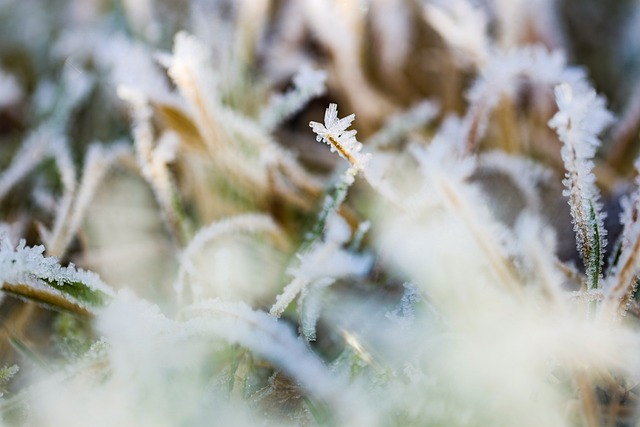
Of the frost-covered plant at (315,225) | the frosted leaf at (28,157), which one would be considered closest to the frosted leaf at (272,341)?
the frost-covered plant at (315,225)

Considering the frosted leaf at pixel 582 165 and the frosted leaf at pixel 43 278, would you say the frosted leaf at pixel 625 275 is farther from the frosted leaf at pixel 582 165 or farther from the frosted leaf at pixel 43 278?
the frosted leaf at pixel 43 278

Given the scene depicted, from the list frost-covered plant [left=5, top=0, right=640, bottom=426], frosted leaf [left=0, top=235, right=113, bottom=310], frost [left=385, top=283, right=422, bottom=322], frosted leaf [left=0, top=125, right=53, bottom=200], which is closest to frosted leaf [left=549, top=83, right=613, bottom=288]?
frost-covered plant [left=5, top=0, right=640, bottom=426]

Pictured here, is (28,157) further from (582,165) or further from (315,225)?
(582,165)

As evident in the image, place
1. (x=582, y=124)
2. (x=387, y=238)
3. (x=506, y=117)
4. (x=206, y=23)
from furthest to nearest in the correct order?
1. (x=206, y=23)
2. (x=506, y=117)
3. (x=387, y=238)
4. (x=582, y=124)

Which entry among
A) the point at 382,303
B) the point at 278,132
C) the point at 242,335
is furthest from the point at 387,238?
the point at 278,132

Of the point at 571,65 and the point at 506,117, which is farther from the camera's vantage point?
the point at 571,65

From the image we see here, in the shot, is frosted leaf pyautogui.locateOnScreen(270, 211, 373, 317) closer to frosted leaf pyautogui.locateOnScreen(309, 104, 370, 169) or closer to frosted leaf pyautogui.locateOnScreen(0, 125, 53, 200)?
frosted leaf pyautogui.locateOnScreen(309, 104, 370, 169)

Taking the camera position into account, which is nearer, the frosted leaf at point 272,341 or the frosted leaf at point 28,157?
the frosted leaf at point 272,341

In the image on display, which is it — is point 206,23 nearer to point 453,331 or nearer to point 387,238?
point 387,238

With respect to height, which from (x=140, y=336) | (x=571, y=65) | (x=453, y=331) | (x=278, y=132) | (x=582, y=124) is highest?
(x=571, y=65)
